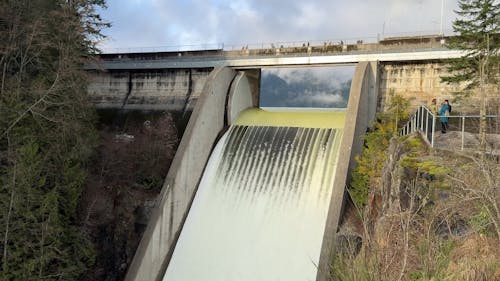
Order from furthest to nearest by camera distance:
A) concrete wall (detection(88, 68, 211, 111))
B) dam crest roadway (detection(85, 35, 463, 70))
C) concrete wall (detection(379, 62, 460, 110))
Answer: concrete wall (detection(88, 68, 211, 111)) < dam crest roadway (detection(85, 35, 463, 70)) < concrete wall (detection(379, 62, 460, 110))

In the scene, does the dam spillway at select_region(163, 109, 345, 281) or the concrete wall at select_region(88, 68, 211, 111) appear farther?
the concrete wall at select_region(88, 68, 211, 111)

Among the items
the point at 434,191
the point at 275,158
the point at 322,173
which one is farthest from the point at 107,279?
the point at 434,191

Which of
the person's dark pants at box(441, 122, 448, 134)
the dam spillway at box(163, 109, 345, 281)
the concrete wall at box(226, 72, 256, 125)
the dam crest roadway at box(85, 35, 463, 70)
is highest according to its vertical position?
the dam crest roadway at box(85, 35, 463, 70)

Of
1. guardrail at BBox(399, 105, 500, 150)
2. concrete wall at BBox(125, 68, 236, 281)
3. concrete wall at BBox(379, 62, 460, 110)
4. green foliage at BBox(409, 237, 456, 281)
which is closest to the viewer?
green foliage at BBox(409, 237, 456, 281)

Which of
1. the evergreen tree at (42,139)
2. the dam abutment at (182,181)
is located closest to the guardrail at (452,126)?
the dam abutment at (182,181)

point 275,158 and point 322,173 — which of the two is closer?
point 322,173

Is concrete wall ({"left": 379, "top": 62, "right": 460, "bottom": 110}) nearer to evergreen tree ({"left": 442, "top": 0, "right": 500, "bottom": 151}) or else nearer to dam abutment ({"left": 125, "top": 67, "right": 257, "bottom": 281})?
evergreen tree ({"left": 442, "top": 0, "right": 500, "bottom": 151})

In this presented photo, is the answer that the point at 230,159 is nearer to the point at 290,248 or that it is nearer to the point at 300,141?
the point at 300,141

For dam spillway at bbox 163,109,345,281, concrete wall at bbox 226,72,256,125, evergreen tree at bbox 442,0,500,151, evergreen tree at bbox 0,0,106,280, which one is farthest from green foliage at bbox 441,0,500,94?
evergreen tree at bbox 0,0,106,280
